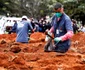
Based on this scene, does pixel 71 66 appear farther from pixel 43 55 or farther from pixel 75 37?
pixel 75 37

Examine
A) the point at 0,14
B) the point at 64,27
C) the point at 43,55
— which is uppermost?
the point at 64,27

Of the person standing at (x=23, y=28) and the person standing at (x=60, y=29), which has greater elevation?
the person standing at (x=60, y=29)

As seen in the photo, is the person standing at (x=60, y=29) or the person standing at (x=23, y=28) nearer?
the person standing at (x=60, y=29)

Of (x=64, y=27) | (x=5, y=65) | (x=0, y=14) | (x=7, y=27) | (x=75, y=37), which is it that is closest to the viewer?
(x=5, y=65)

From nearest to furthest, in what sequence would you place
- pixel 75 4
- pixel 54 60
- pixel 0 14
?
pixel 54 60
pixel 75 4
pixel 0 14

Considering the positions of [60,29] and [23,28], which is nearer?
[60,29]

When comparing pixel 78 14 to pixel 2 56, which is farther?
pixel 78 14

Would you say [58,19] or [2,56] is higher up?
[58,19]

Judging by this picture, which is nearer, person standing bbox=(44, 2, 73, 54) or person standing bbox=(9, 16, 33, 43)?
person standing bbox=(44, 2, 73, 54)

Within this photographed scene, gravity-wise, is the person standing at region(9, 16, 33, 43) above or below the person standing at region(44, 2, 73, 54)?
below

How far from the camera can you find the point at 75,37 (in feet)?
92.1

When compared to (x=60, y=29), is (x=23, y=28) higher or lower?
lower

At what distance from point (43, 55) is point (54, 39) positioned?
882mm

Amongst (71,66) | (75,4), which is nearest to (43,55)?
(71,66)
